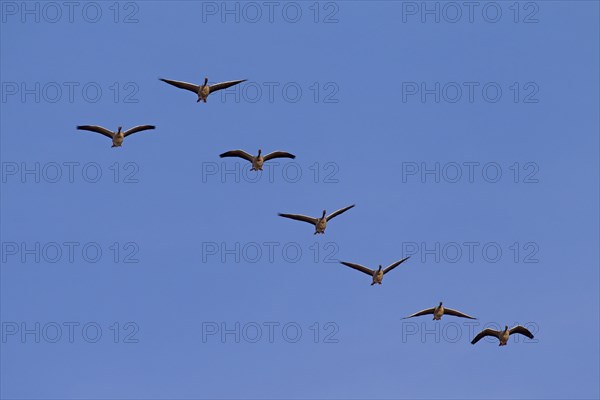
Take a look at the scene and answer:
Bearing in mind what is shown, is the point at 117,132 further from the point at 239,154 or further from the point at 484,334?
the point at 484,334

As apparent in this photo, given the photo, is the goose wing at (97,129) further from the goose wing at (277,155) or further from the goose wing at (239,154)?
the goose wing at (277,155)

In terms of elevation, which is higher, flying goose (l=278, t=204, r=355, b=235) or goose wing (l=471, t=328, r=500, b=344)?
flying goose (l=278, t=204, r=355, b=235)

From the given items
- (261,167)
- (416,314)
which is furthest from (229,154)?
(416,314)

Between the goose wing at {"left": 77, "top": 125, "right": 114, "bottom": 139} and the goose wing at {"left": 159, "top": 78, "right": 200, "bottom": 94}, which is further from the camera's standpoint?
the goose wing at {"left": 77, "top": 125, "right": 114, "bottom": 139}

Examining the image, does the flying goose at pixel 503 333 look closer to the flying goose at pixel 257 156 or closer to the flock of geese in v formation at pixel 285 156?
the flock of geese in v formation at pixel 285 156

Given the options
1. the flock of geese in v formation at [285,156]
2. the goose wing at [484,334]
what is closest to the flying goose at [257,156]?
the flock of geese in v formation at [285,156]

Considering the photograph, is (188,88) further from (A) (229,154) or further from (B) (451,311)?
(B) (451,311)

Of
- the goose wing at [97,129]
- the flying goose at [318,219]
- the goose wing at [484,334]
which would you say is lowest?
the goose wing at [484,334]

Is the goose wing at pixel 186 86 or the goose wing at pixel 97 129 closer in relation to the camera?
the goose wing at pixel 186 86

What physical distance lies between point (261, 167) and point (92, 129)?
943 centimetres

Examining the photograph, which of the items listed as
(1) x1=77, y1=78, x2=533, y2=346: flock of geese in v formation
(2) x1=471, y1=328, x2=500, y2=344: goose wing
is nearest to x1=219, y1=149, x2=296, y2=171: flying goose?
(1) x1=77, y1=78, x2=533, y2=346: flock of geese in v formation

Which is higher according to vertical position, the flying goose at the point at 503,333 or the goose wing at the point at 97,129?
the goose wing at the point at 97,129

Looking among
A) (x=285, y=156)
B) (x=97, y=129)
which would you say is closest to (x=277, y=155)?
(x=285, y=156)

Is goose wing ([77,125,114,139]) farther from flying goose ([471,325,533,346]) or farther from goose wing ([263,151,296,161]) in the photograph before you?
flying goose ([471,325,533,346])
